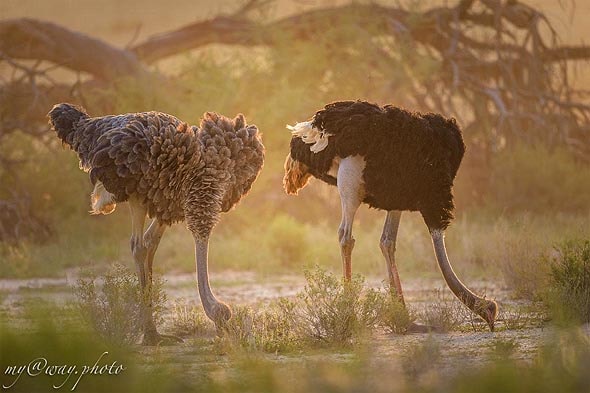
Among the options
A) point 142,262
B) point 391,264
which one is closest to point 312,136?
point 391,264

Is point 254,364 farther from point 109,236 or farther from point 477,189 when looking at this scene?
point 477,189

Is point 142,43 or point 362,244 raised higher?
point 142,43

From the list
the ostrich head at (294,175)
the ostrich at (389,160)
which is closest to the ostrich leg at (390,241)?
the ostrich at (389,160)

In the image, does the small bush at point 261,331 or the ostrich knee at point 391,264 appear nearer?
the small bush at point 261,331

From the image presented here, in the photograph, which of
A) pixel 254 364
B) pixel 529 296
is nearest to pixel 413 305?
pixel 529 296

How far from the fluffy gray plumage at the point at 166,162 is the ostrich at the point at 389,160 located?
85cm

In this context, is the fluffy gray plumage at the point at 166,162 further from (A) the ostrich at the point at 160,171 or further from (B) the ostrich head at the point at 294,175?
(B) the ostrich head at the point at 294,175

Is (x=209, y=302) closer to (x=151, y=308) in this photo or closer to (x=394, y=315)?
(x=151, y=308)

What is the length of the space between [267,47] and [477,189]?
565cm

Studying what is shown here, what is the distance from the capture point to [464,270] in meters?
15.5

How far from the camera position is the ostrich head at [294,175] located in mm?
11070

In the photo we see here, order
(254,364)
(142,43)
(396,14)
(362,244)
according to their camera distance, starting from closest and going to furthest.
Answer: (254,364), (362,244), (396,14), (142,43)

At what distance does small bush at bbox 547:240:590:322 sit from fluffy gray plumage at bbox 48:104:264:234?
9.99 ft

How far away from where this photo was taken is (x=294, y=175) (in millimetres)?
11180
